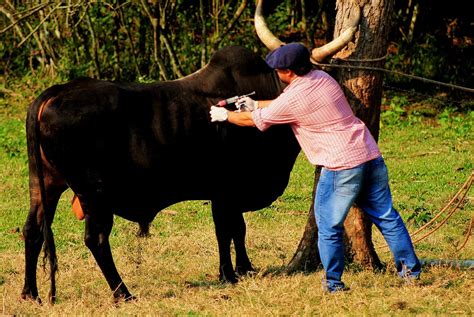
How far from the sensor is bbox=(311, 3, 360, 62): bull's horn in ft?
22.5

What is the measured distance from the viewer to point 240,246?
7.59 meters

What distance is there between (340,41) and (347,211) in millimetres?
1278

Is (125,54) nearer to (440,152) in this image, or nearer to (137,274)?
(440,152)

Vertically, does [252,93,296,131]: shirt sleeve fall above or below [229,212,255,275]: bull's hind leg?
above

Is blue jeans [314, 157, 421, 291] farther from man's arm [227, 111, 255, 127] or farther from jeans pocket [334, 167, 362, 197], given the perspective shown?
man's arm [227, 111, 255, 127]

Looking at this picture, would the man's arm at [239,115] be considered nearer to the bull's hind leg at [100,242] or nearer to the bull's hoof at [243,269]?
the bull's hind leg at [100,242]

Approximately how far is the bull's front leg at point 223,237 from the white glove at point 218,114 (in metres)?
0.93

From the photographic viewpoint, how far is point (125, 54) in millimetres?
16281

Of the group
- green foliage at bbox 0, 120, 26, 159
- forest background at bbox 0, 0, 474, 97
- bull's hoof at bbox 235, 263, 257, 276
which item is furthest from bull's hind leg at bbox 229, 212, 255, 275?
forest background at bbox 0, 0, 474, 97

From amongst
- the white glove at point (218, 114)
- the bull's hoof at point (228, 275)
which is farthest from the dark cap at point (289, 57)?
the bull's hoof at point (228, 275)

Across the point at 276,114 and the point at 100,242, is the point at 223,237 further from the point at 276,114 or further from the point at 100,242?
the point at 276,114

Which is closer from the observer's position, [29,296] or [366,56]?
[29,296]

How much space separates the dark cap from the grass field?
4.93 feet

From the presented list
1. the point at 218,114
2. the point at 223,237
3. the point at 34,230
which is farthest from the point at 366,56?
the point at 34,230
